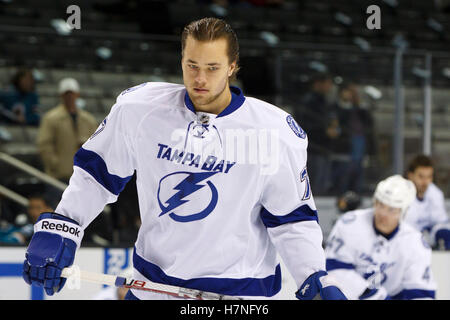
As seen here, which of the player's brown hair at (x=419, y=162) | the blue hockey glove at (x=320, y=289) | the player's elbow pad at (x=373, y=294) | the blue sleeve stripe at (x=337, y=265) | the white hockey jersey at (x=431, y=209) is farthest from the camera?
the white hockey jersey at (x=431, y=209)

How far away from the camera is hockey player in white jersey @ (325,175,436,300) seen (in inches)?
140

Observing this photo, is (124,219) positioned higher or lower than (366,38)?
lower

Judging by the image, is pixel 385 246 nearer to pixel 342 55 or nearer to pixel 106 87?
pixel 342 55

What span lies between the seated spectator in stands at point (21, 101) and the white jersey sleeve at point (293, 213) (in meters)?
2.37

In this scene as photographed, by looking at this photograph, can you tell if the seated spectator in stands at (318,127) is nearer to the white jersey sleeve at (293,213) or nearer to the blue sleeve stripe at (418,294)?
the blue sleeve stripe at (418,294)

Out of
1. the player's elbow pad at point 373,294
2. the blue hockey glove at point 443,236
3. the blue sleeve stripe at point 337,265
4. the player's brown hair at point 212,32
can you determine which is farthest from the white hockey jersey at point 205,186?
the blue hockey glove at point 443,236

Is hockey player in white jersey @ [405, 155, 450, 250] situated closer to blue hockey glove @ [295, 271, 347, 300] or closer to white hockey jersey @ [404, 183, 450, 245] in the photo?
white hockey jersey @ [404, 183, 450, 245]

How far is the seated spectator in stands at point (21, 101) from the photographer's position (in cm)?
405

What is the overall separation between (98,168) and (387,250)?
198cm

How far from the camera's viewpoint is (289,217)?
201 centimetres
